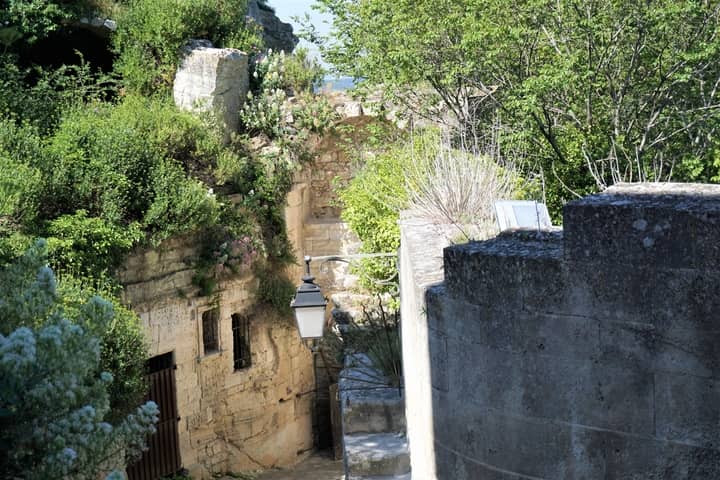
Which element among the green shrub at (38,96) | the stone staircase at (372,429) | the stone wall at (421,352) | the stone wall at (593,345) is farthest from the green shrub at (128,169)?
the stone wall at (593,345)

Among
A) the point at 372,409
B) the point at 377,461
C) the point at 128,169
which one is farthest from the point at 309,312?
the point at 128,169

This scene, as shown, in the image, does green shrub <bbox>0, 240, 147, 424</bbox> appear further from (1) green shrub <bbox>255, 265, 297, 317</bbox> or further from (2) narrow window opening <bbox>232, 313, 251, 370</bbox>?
(1) green shrub <bbox>255, 265, 297, 317</bbox>

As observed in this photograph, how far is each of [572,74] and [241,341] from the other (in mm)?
6018

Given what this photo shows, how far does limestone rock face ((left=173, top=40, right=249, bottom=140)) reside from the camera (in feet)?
48.5

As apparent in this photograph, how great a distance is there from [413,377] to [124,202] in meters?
7.40

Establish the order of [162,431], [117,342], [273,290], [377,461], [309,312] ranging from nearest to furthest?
[377,461] < [309,312] < [117,342] < [162,431] < [273,290]

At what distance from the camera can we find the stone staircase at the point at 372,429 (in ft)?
22.4

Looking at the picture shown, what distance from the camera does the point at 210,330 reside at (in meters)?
14.0

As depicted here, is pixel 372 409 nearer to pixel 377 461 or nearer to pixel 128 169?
pixel 377 461

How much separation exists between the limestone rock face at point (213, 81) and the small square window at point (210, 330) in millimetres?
2792

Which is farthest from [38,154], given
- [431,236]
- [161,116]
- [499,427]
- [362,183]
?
[499,427]

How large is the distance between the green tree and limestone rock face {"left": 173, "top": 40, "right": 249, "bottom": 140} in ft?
6.53

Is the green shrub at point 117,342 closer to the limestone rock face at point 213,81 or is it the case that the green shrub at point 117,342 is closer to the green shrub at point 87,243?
the green shrub at point 87,243

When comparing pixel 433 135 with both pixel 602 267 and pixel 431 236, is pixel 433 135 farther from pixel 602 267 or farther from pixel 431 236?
pixel 602 267
